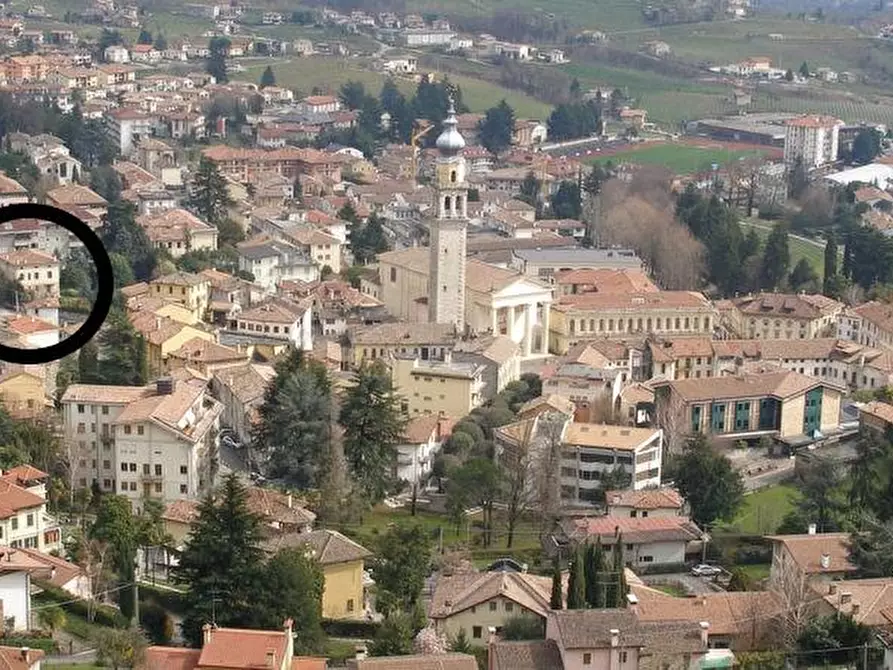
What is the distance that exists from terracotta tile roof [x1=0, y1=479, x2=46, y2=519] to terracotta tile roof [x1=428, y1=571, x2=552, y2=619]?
9.42 feet

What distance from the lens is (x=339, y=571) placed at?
453 inches

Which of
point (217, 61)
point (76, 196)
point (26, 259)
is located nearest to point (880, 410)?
point (26, 259)

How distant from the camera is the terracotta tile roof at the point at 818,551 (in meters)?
11.9

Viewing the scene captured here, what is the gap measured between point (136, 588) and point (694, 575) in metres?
4.23

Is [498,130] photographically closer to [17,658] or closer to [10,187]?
[10,187]

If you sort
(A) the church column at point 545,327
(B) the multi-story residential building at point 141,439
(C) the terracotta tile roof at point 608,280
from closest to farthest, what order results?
(B) the multi-story residential building at point 141,439 < (A) the church column at point 545,327 < (C) the terracotta tile roof at point 608,280

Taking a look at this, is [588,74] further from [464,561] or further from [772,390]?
[464,561]

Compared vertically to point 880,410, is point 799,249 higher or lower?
lower

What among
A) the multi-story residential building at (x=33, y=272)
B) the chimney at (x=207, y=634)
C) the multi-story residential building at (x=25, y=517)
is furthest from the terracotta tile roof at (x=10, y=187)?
the chimney at (x=207, y=634)

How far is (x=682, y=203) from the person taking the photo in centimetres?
2606

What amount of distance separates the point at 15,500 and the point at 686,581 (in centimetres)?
484

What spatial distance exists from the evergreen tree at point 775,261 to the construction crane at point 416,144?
7806mm

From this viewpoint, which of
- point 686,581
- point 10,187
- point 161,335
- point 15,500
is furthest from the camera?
point 10,187

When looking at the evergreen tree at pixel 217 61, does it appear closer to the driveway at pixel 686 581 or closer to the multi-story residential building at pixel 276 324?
the multi-story residential building at pixel 276 324
